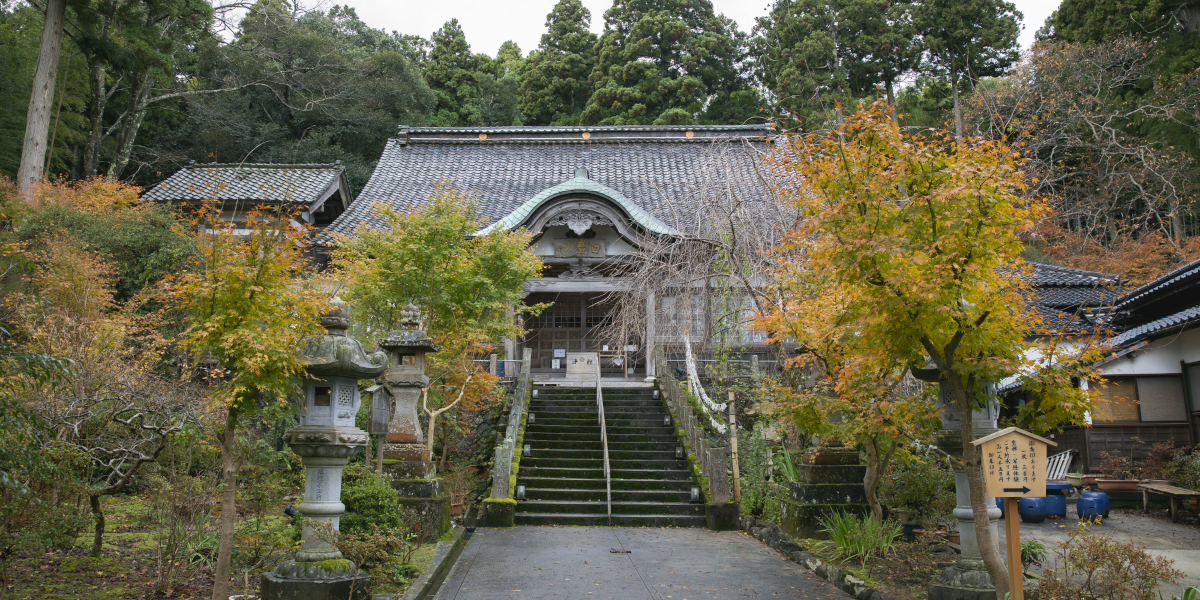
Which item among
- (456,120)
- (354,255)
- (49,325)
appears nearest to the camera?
(49,325)

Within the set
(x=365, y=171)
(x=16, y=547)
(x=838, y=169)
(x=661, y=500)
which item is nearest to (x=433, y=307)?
(x=661, y=500)

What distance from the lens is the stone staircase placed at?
1125cm

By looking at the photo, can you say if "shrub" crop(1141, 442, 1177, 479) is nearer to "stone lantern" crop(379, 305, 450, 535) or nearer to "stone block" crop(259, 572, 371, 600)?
"stone lantern" crop(379, 305, 450, 535)

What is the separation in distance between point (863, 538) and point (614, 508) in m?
4.67

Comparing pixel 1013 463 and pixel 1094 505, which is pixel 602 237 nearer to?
pixel 1094 505

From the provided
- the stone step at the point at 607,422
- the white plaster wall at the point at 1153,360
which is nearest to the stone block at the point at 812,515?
the stone step at the point at 607,422

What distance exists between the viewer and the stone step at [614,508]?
37.1 ft

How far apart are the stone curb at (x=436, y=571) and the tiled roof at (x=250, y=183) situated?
43.0 ft

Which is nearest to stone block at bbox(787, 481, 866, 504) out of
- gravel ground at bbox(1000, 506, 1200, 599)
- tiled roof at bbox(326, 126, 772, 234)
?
gravel ground at bbox(1000, 506, 1200, 599)

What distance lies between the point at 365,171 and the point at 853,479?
23.0 metres

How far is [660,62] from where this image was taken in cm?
3391

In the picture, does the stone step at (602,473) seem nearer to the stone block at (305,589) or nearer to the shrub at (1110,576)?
the stone block at (305,589)

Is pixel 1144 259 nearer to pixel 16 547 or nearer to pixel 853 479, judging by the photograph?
pixel 853 479

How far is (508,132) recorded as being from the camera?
25750mm
